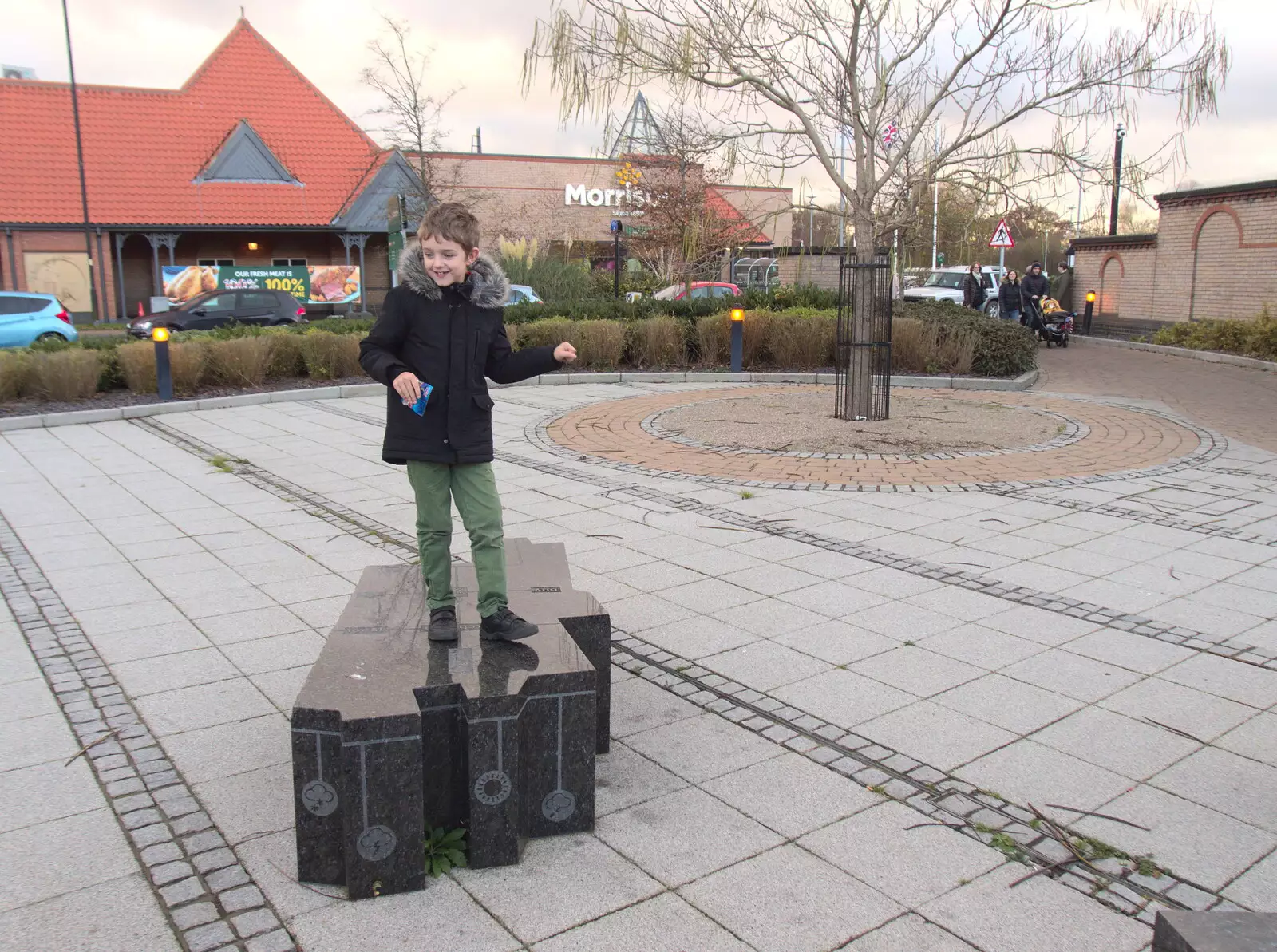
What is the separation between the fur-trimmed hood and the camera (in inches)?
142

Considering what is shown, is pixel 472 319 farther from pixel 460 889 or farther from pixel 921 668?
pixel 921 668

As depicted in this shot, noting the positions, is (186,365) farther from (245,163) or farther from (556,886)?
(245,163)

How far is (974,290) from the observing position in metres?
25.1

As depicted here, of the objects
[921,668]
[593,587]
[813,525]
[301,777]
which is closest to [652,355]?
[813,525]

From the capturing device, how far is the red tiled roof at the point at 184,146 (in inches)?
1234

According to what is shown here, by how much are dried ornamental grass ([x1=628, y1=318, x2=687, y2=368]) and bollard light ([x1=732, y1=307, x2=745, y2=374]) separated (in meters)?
1.12

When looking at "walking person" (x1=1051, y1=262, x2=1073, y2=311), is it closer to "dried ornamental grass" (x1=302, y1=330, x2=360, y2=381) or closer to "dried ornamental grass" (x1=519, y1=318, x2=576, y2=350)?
"dried ornamental grass" (x1=519, y1=318, x2=576, y2=350)

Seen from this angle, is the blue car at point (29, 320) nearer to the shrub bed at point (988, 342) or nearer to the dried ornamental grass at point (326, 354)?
the dried ornamental grass at point (326, 354)

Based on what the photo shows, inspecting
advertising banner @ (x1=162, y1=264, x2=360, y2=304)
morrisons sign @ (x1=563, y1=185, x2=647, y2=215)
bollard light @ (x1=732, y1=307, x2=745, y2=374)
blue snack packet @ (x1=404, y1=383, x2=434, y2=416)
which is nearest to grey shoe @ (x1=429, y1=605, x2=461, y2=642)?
blue snack packet @ (x1=404, y1=383, x2=434, y2=416)

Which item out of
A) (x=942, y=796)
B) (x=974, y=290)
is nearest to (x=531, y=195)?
(x=974, y=290)

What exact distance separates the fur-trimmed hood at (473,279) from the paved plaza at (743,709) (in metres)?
1.69

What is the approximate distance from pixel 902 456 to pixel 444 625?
21.9 feet

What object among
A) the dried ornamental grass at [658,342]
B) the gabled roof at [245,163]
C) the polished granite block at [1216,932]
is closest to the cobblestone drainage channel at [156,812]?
the polished granite block at [1216,932]

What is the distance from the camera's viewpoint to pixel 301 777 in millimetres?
2879
